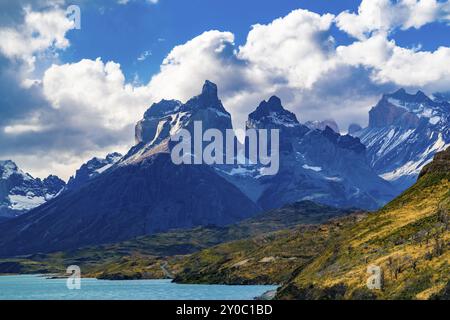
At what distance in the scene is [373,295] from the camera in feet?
425

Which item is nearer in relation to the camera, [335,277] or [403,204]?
[335,277]

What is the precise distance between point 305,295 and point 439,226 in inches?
1438

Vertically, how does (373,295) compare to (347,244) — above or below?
below

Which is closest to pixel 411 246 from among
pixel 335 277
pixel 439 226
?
pixel 439 226

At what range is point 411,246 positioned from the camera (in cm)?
14562
